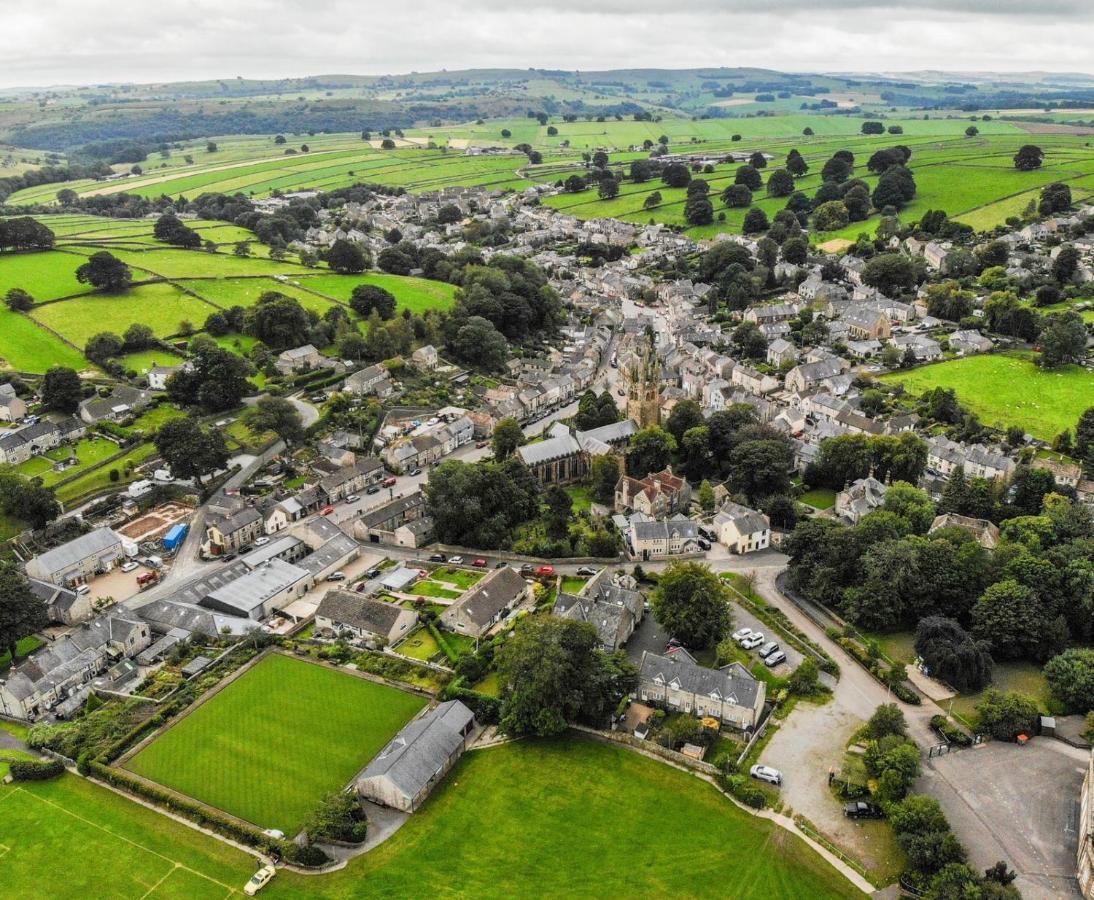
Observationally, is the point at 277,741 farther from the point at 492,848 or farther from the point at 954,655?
the point at 954,655

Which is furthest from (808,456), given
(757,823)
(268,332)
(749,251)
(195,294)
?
(195,294)

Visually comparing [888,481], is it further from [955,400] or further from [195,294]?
[195,294]

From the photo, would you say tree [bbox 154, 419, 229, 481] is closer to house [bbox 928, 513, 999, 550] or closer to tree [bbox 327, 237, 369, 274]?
house [bbox 928, 513, 999, 550]

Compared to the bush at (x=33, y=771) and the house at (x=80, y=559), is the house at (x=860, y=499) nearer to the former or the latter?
the bush at (x=33, y=771)

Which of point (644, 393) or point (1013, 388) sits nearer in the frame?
point (644, 393)

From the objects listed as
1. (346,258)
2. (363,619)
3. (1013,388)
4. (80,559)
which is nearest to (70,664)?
(80,559)
